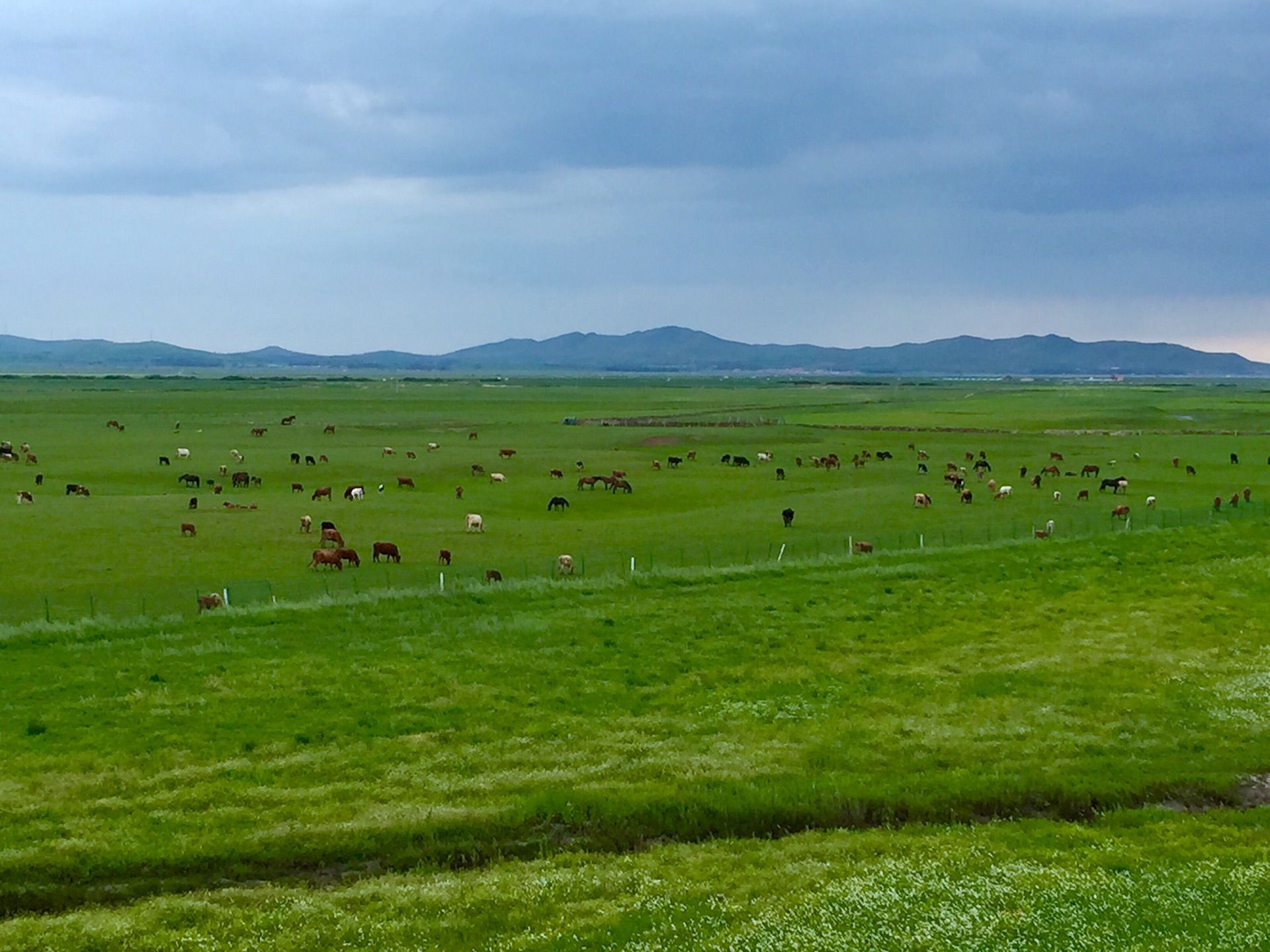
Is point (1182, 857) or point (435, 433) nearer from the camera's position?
point (1182, 857)

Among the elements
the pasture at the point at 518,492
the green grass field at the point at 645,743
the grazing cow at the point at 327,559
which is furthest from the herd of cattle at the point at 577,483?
the green grass field at the point at 645,743

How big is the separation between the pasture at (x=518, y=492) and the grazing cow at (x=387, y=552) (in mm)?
428

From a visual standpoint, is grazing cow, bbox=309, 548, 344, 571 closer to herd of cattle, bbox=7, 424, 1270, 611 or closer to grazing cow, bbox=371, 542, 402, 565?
herd of cattle, bbox=7, 424, 1270, 611

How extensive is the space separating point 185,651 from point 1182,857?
831 inches

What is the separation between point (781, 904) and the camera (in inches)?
580

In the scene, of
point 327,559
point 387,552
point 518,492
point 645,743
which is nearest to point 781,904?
point 645,743

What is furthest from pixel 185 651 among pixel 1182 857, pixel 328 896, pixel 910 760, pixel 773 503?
pixel 773 503

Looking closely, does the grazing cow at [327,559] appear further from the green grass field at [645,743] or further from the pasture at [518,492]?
the green grass field at [645,743]

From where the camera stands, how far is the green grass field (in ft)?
48.4

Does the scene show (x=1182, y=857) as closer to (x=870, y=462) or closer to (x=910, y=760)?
(x=910, y=760)

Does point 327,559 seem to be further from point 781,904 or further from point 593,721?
point 781,904

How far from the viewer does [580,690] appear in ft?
83.5

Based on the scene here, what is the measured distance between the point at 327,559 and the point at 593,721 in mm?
20196

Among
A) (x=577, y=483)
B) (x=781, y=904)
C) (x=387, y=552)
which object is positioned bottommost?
(x=781, y=904)
